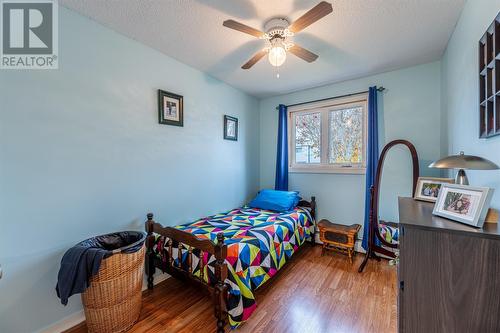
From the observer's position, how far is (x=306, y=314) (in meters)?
1.80

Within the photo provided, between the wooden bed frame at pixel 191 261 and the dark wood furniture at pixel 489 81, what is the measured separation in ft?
5.69

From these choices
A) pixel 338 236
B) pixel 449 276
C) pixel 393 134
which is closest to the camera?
pixel 449 276

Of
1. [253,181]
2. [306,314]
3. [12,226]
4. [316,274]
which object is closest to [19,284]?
[12,226]

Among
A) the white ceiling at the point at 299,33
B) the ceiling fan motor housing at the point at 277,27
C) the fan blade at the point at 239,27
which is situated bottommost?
the fan blade at the point at 239,27

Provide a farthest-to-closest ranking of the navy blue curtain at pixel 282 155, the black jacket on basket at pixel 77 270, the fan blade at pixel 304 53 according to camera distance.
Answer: the navy blue curtain at pixel 282 155 → the fan blade at pixel 304 53 → the black jacket on basket at pixel 77 270

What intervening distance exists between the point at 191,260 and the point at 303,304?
1.10m

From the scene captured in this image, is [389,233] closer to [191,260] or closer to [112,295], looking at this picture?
[191,260]

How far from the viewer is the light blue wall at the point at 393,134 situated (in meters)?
2.53

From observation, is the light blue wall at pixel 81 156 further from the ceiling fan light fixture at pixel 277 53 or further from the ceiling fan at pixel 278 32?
the ceiling fan light fixture at pixel 277 53

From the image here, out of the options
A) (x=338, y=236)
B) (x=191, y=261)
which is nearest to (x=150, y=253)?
(x=191, y=261)

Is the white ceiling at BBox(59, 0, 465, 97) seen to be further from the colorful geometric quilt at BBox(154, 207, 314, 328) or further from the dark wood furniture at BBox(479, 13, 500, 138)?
the colorful geometric quilt at BBox(154, 207, 314, 328)

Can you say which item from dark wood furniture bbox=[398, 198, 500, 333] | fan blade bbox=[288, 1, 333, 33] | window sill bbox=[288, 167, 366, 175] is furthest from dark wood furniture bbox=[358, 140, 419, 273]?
fan blade bbox=[288, 1, 333, 33]

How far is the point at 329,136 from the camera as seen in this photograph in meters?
3.24

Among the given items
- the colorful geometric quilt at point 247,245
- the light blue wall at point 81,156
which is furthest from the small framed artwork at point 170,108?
the colorful geometric quilt at point 247,245
